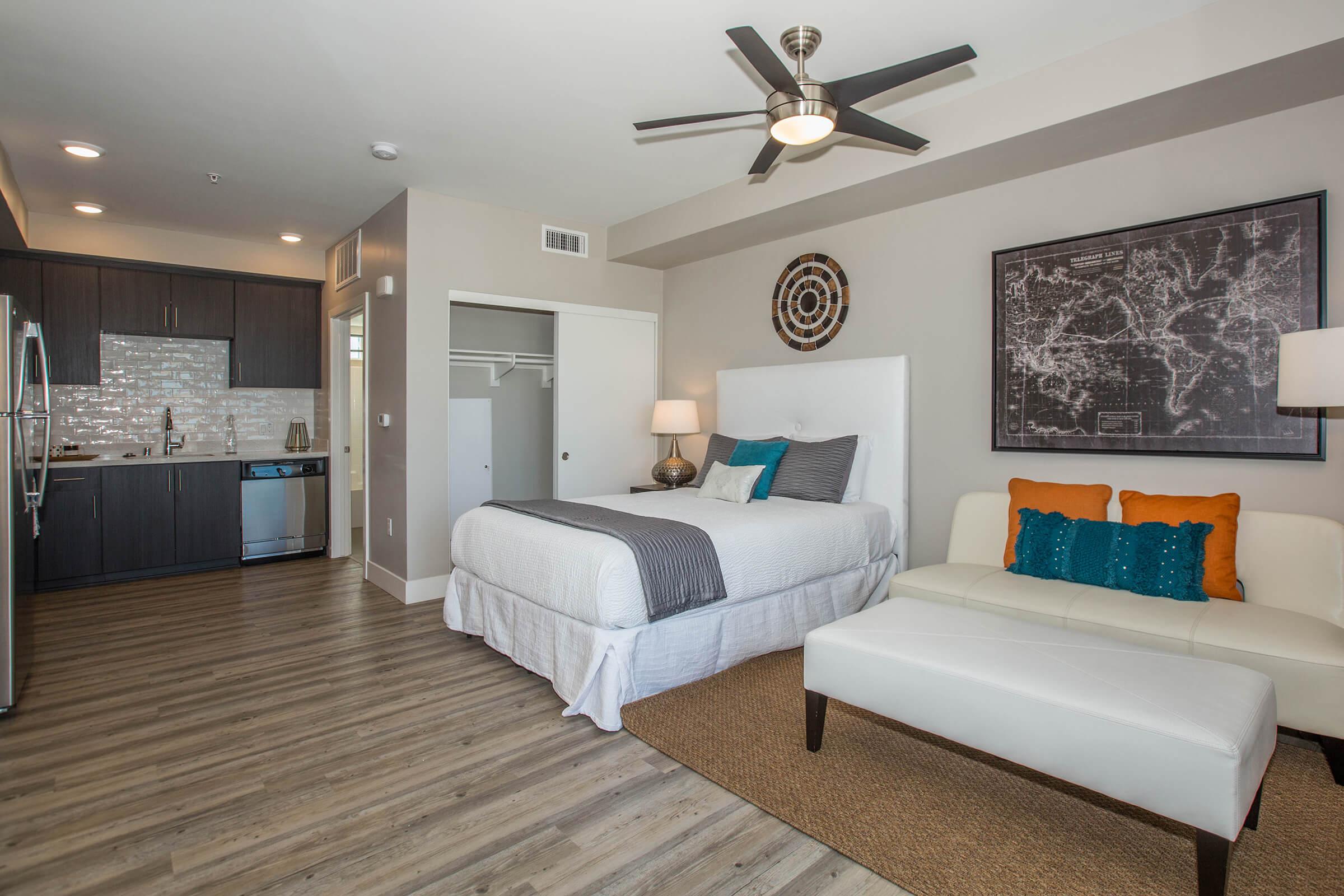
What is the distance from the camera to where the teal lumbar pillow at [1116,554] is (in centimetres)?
266

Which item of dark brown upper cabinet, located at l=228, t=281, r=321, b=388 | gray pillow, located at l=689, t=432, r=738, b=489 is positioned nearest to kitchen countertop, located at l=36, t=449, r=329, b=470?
dark brown upper cabinet, located at l=228, t=281, r=321, b=388

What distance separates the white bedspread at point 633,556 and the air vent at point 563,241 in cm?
208

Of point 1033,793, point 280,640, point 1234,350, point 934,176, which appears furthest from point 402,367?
point 1234,350

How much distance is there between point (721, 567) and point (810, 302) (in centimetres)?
228

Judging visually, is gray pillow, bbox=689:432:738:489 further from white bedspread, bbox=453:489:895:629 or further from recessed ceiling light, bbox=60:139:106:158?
recessed ceiling light, bbox=60:139:106:158

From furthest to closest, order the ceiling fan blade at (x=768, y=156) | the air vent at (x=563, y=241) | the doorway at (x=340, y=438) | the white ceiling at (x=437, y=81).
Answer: the doorway at (x=340, y=438) → the air vent at (x=563, y=241) → the ceiling fan blade at (x=768, y=156) → the white ceiling at (x=437, y=81)

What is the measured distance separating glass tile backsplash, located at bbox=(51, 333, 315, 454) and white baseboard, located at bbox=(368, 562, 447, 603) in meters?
2.21

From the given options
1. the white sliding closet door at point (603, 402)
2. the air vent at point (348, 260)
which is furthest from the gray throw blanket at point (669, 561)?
the air vent at point (348, 260)

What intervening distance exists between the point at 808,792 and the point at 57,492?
5.26 meters

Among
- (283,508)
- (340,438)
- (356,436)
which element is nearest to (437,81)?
(340,438)

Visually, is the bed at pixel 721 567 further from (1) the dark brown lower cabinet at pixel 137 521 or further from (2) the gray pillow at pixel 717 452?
(1) the dark brown lower cabinet at pixel 137 521

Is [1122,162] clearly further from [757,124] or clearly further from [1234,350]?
[757,124]

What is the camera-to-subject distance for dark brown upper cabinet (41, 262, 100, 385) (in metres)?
4.78

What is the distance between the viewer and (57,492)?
4609mm
